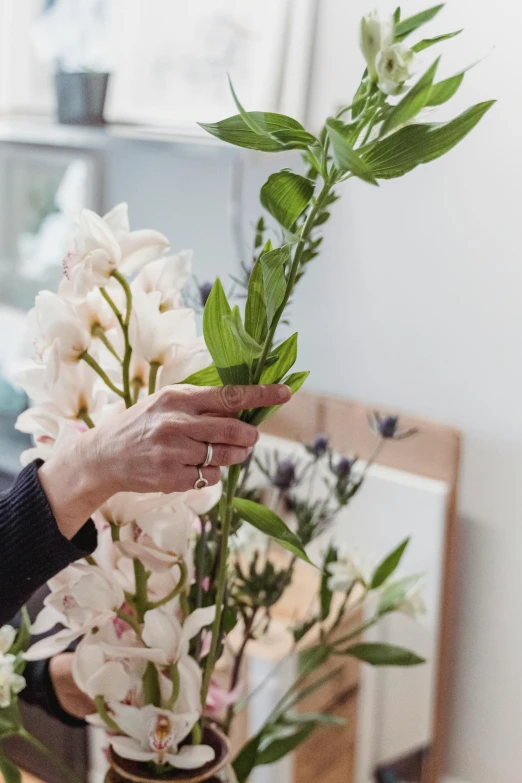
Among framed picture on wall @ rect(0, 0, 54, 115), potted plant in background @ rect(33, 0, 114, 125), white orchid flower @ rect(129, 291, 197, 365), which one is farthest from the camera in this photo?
framed picture on wall @ rect(0, 0, 54, 115)

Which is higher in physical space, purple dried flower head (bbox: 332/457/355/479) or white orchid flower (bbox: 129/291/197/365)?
white orchid flower (bbox: 129/291/197/365)

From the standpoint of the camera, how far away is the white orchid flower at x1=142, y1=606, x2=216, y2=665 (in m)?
0.74

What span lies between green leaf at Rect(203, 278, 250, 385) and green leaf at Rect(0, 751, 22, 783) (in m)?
0.39

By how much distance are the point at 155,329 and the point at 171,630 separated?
24 centimetres

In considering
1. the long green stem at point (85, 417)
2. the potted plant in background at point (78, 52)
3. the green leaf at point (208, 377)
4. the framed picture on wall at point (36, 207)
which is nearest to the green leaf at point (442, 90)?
Answer: the green leaf at point (208, 377)

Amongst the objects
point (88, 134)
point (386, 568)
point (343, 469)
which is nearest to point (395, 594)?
point (386, 568)

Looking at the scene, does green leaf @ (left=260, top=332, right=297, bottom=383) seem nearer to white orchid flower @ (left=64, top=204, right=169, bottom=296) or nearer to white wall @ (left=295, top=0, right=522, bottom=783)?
white orchid flower @ (left=64, top=204, right=169, bottom=296)

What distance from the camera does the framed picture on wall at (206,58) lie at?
1.73m

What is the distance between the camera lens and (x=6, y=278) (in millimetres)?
2406

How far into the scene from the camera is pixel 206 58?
1855mm

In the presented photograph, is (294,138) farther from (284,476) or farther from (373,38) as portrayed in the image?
(284,476)

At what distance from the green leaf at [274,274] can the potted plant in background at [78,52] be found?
1527 millimetres

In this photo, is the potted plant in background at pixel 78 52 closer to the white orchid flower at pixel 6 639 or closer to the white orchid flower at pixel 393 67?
the white orchid flower at pixel 6 639

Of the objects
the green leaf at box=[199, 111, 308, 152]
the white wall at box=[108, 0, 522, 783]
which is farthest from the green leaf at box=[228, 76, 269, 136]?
the white wall at box=[108, 0, 522, 783]
